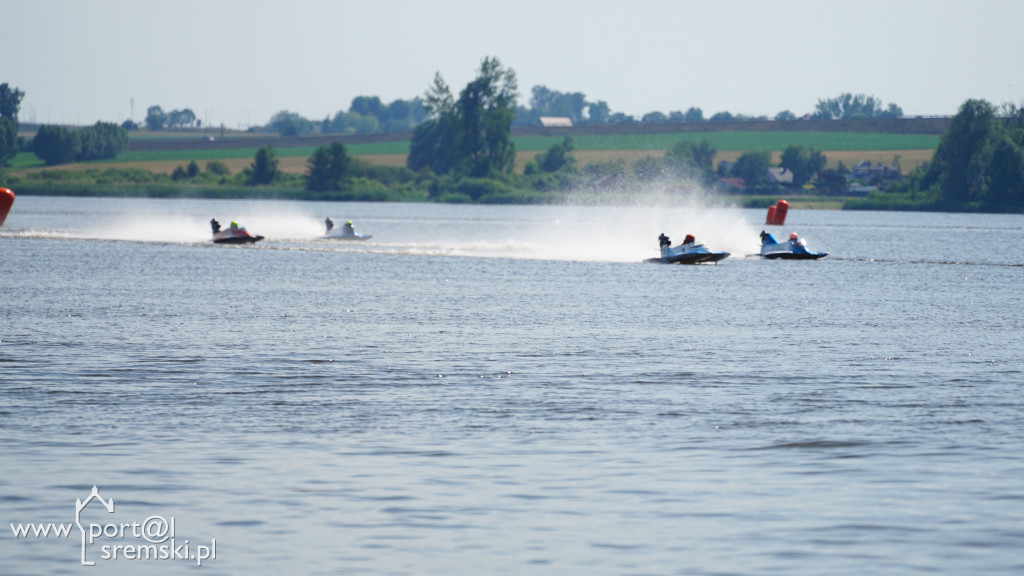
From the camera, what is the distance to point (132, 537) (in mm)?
14750

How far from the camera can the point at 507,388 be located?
2528cm

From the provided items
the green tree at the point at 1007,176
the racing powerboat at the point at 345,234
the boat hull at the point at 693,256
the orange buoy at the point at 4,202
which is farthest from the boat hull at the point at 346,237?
the green tree at the point at 1007,176

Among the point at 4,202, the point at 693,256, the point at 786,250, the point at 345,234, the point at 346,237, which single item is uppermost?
the point at 786,250

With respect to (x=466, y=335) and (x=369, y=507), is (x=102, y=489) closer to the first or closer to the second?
(x=369, y=507)

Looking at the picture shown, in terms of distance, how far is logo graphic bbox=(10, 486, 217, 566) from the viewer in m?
14.1

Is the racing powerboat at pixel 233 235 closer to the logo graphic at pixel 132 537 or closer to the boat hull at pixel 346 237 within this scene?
the boat hull at pixel 346 237

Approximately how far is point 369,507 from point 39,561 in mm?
3900

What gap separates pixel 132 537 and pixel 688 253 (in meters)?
55.3

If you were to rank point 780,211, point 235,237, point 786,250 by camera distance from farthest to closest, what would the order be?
1. point 780,211
2. point 235,237
3. point 786,250

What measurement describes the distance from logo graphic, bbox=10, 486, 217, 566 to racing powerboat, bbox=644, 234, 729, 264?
53917 mm

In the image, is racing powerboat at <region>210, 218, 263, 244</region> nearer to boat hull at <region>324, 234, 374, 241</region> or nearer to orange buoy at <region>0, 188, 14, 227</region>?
boat hull at <region>324, 234, 374, 241</region>

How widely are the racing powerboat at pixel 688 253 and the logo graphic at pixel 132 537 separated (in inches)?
2123

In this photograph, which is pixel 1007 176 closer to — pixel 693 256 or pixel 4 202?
pixel 693 256

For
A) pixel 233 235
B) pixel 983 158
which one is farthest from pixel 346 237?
pixel 983 158
